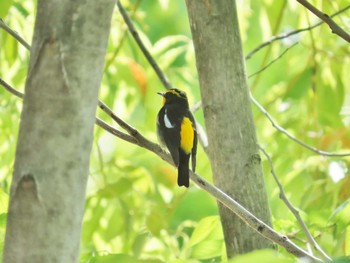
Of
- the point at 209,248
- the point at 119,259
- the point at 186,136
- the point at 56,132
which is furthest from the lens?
the point at 186,136

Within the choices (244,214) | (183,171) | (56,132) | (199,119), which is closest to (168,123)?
(183,171)

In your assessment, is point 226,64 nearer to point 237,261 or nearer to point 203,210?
point 237,261

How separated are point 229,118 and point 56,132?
112 cm

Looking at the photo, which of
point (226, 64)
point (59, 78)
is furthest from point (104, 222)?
point (59, 78)

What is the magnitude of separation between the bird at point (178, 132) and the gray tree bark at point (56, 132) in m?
1.51

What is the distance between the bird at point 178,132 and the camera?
270cm

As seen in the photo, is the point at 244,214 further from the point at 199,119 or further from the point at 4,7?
the point at 199,119

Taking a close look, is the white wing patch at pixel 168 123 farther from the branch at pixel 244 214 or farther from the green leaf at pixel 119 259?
the green leaf at pixel 119 259

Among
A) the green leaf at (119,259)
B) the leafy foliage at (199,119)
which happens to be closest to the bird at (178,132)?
the leafy foliage at (199,119)

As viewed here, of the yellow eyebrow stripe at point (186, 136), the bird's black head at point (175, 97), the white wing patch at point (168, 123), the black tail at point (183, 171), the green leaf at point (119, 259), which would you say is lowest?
the green leaf at point (119, 259)

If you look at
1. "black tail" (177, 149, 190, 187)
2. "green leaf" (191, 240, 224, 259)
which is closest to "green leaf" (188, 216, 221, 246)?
"green leaf" (191, 240, 224, 259)

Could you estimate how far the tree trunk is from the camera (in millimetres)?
1911

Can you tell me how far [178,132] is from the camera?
9.56ft

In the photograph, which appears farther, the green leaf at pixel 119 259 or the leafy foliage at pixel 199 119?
the leafy foliage at pixel 199 119
